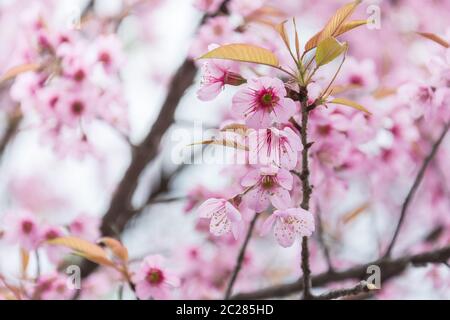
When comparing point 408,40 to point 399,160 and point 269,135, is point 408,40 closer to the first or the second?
point 399,160

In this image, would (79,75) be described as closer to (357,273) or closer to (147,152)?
(147,152)

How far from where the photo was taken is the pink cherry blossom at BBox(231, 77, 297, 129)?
3.42ft

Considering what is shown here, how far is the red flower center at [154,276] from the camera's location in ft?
4.92

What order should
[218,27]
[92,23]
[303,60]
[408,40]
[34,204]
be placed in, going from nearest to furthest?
1. [303,60]
2. [218,27]
3. [92,23]
4. [408,40]
5. [34,204]

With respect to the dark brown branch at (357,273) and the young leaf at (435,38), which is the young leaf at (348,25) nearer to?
the young leaf at (435,38)

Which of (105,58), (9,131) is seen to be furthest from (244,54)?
(9,131)

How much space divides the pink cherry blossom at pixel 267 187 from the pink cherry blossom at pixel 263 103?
0.30 feet

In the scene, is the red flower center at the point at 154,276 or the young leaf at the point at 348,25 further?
the red flower center at the point at 154,276

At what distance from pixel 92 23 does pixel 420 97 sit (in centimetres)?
169

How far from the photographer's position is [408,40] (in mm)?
3547

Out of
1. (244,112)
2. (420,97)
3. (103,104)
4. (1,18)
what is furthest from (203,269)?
(1,18)

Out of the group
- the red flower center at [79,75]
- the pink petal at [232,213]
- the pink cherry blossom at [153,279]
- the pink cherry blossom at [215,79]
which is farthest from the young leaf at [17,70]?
the pink petal at [232,213]

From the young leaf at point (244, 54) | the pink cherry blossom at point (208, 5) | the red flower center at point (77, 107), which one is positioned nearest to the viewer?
the young leaf at point (244, 54)
